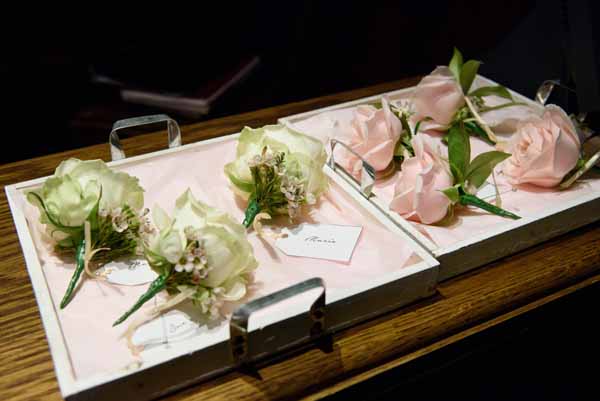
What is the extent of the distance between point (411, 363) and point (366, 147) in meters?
0.38

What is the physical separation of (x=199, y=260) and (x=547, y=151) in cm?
62

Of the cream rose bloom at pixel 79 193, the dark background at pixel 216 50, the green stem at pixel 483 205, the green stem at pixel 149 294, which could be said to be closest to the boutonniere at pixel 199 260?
the green stem at pixel 149 294

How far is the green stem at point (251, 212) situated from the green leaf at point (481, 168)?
0.34 metres

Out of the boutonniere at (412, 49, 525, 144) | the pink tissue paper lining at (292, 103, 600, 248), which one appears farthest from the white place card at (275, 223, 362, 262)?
the boutonniere at (412, 49, 525, 144)

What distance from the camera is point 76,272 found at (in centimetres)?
A: 75

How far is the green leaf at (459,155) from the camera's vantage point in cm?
92

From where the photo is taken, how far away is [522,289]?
0.84 metres

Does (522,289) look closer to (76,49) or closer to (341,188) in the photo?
(341,188)

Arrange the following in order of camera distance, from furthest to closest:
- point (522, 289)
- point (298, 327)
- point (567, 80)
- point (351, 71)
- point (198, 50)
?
point (351, 71) < point (198, 50) < point (567, 80) < point (522, 289) < point (298, 327)

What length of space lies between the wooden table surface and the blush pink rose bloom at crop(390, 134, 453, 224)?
0.11 m

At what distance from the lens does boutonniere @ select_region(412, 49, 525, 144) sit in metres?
1.11

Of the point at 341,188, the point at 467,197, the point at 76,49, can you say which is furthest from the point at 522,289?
the point at 76,49

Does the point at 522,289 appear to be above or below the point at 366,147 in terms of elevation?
below

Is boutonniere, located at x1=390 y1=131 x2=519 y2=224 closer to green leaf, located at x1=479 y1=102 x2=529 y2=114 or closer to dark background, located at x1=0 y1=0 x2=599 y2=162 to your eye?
green leaf, located at x1=479 y1=102 x2=529 y2=114
